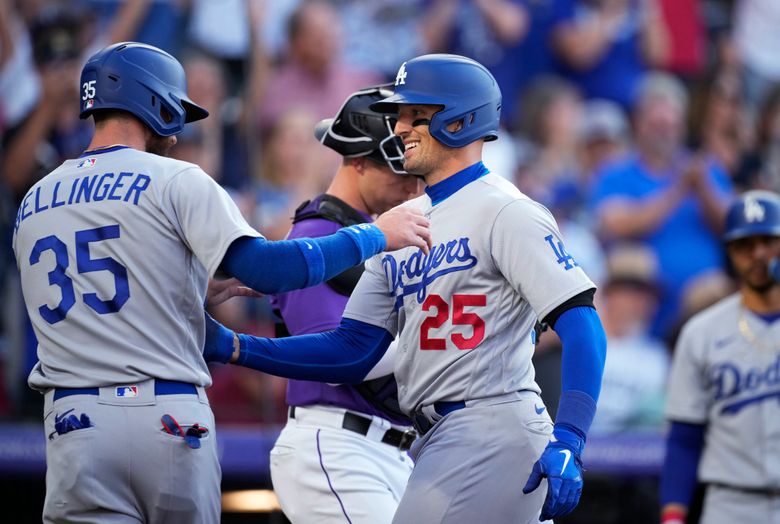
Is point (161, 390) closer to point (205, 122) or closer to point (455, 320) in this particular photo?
point (455, 320)

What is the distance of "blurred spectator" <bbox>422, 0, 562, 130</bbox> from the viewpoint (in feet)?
29.6

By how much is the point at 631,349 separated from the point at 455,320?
5449 millimetres

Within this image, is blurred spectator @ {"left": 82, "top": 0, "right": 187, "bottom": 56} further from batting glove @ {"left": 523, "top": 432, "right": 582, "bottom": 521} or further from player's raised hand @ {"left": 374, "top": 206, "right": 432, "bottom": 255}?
batting glove @ {"left": 523, "top": 432, "right": 582, "bottom": 521}

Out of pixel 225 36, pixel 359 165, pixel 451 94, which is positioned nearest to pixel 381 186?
pixel 359 165

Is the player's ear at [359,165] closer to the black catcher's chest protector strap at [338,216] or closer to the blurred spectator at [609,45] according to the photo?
the black catcher's chest protector strap at [338,216]

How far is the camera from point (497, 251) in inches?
132

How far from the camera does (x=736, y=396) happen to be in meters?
5.37

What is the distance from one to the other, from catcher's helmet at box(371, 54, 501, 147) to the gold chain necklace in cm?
236

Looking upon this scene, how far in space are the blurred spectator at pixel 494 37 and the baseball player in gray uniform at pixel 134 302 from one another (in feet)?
19.0

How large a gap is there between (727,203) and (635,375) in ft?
5.55

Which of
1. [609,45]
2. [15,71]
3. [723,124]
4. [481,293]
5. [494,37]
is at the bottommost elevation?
[481,293]

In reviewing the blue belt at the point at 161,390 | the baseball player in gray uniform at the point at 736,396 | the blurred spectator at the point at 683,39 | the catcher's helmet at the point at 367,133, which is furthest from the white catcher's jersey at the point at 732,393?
the blurred spectator at the point at 683,39

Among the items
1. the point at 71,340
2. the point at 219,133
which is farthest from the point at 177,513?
the point at 219,133

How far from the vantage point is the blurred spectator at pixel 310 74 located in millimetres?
8641
